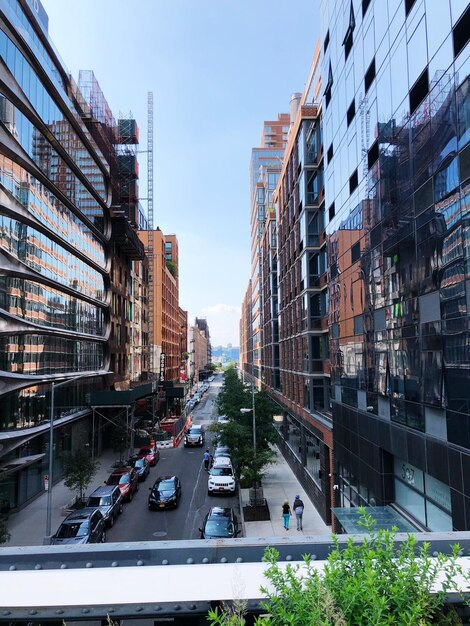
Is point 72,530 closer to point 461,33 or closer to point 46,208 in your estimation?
point 461,33

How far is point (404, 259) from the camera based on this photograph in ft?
49.2

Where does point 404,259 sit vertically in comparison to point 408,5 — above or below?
below

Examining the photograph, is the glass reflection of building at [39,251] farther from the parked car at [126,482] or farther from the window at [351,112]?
the window at [351,112]

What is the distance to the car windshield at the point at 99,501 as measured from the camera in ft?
84.2

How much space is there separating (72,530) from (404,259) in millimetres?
16989

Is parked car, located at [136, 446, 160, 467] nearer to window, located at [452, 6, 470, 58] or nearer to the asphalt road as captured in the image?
the asphalt road

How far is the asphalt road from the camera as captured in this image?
23.9 m

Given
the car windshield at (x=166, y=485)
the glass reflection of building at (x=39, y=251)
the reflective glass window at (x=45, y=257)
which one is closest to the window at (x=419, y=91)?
the glass reflection of building at (x=39, y=251)

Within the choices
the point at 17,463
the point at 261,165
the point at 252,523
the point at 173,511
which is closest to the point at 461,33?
the point at 252,523

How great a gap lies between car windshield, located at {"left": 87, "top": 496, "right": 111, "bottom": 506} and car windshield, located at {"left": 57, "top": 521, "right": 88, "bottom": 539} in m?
5.57

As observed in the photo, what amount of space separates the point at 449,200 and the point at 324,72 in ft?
62.6

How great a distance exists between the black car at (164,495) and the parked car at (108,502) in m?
1.98

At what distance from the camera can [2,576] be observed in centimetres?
405

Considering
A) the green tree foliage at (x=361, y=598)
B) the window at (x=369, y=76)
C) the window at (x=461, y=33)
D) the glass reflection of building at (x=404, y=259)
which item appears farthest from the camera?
the window at (x=369, y=76)
